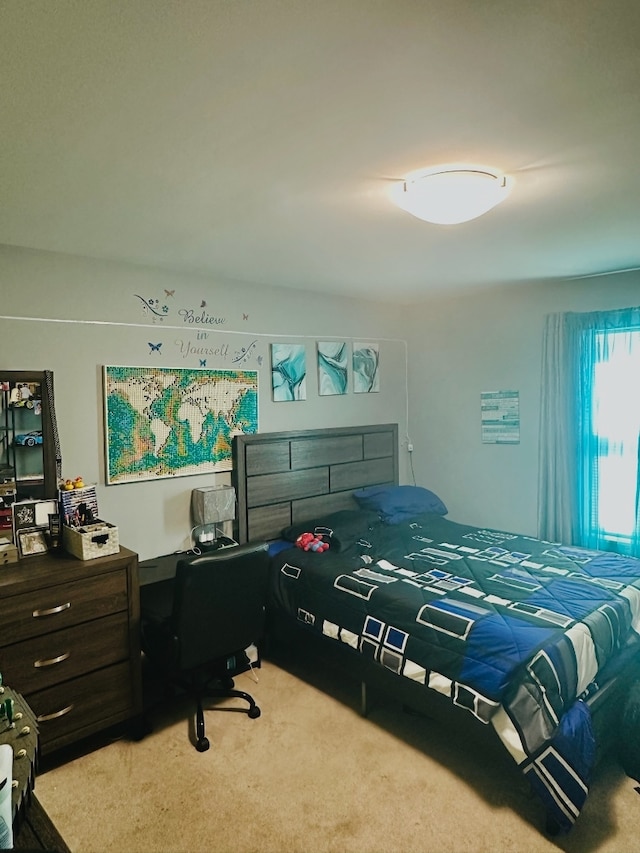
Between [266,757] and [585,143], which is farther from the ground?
[585,143]

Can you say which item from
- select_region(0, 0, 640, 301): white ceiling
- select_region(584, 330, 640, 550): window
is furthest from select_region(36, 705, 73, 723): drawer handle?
select_region(584, 330, 640, 550): window

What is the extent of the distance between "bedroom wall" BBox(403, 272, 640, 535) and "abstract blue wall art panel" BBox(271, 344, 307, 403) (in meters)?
1.30

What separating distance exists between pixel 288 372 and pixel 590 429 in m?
2.18

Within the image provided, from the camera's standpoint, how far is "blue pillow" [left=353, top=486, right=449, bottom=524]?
410 centimetres

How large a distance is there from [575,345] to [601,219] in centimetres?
146

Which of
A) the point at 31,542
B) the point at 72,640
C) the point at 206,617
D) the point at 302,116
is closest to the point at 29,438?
the point at 31,542

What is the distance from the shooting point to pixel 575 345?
376 cm

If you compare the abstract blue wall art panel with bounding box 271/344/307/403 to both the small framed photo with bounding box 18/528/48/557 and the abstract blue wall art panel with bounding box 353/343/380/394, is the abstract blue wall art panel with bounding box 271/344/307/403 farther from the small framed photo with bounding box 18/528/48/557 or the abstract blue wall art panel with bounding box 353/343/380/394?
the small framed photo with bounding box 18/528/48/557

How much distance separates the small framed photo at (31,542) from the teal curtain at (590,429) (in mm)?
3353

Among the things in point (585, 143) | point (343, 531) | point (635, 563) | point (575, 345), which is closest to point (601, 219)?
point (585, 143)

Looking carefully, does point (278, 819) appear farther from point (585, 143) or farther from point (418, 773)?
point (585, 143)

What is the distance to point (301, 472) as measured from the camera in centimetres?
397

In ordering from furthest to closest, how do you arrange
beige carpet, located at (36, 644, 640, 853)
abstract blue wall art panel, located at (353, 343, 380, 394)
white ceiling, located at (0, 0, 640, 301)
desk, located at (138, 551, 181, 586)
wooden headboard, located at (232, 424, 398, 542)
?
abstract blue wall art panel, located at (353, 343, 380, 394) → wooden headboard, located at (232, 424, 398, 542) → desk, located at (138, 551, 181, 586) → beige carpet, located at (36, 644, 640, 853) → white ceiling, located at (0, 0, 640, 301)

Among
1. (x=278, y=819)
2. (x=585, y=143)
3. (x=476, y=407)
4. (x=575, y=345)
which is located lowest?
(x=278, y=819)
